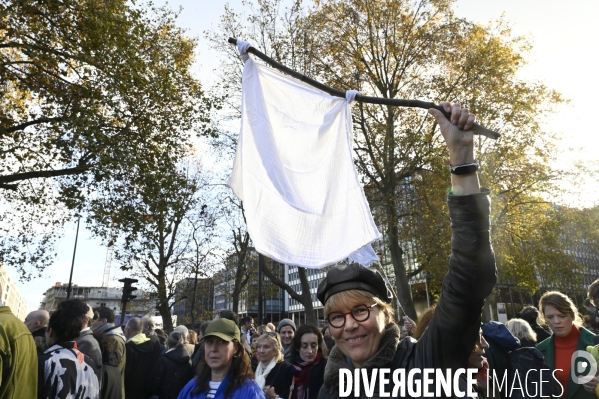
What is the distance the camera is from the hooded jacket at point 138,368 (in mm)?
5871

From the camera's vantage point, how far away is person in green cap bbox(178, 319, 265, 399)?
3664 millimetres

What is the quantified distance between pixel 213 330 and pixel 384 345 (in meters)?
2.53

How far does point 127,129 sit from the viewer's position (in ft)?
43.0

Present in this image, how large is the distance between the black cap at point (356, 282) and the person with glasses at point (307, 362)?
3.49 meters

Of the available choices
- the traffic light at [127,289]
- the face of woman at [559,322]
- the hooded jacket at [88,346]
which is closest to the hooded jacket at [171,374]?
the hooded jacket at [88,346]

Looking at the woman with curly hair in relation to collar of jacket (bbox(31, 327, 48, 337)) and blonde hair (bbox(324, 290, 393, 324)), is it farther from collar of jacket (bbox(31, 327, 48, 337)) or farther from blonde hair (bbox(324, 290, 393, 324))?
collar of jacket (bbox(31, 327, 48, 337))

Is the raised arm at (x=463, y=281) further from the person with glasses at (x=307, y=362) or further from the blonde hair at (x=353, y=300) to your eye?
the person with glasses at (x=307, y=362)

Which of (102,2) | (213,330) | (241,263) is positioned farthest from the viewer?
(241,263)

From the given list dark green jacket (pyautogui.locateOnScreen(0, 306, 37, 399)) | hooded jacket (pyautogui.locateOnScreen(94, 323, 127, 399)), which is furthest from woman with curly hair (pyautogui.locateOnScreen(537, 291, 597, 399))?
hooded jacket (pyautogui.locateOnScreen(94, 323, 127, 399))

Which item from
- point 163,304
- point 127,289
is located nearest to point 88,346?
point 127,289

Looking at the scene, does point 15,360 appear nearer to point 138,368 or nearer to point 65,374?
point 65,374

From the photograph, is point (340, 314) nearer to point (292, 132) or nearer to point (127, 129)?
point (292, 132)

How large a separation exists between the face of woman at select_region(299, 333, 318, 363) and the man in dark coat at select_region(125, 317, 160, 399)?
211 centimetres

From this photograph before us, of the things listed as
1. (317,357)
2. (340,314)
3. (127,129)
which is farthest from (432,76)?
(340,314)
